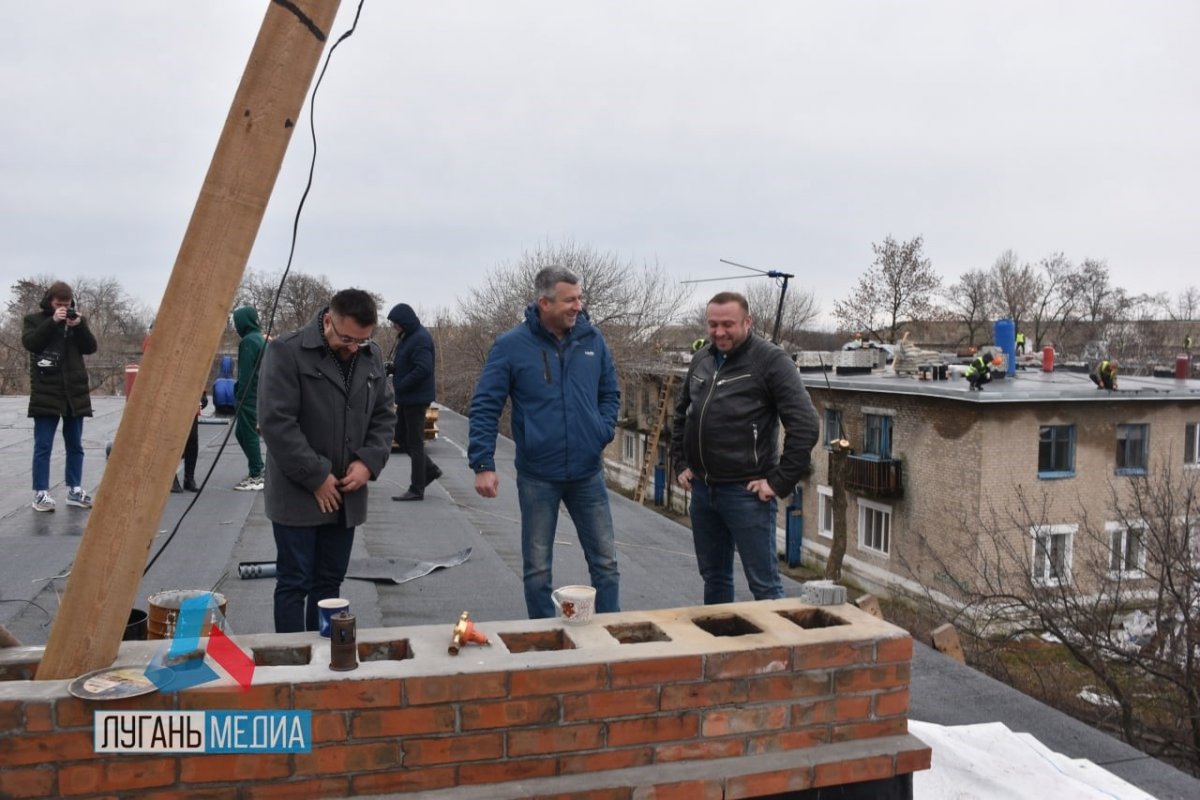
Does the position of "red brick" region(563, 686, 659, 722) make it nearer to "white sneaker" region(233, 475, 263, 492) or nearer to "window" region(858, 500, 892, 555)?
"white sneaker" region(233, 475, 263, 492)

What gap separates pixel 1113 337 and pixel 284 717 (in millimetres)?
66239

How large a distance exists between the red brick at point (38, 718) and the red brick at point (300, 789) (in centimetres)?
50

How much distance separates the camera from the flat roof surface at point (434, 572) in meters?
3.75

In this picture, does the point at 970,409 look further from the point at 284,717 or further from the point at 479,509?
the point at 284,717

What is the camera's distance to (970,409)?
2031cm

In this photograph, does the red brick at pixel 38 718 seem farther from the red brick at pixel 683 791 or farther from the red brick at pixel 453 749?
the red brick at pixel 683 791

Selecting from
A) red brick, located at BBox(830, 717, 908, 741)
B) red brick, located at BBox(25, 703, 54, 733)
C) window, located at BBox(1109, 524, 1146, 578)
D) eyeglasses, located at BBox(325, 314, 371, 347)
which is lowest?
window, located at BBox(1109, 524, 1146, 578)

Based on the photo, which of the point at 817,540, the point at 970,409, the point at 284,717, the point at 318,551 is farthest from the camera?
the point at 817,540

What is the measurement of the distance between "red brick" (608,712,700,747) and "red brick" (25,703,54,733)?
1.46 m

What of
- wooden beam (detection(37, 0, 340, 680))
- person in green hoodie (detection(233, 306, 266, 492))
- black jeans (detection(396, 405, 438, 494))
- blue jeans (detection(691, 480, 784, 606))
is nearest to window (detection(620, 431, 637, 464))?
black jeans (detection(396, 405, 438, 494))

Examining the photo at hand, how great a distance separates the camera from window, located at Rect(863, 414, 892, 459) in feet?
76.7

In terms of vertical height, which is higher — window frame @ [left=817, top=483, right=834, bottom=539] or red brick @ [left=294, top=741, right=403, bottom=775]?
red brick @ [left=294, top=741, right=403, bottom=775]

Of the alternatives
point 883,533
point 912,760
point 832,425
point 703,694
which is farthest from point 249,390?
point 832,425

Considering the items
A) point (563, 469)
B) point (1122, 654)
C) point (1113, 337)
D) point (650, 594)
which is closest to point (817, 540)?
point (1122, 654)
